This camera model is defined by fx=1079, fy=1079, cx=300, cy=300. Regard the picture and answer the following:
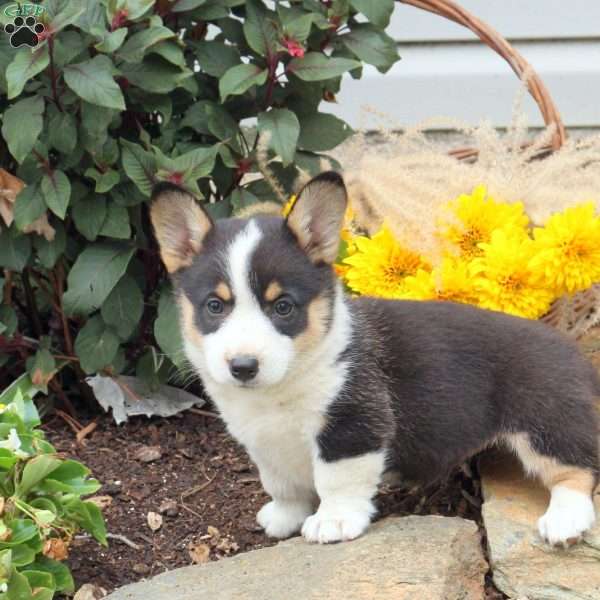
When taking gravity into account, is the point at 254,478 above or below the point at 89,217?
below

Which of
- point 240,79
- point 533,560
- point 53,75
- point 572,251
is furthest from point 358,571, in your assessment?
point 53,75

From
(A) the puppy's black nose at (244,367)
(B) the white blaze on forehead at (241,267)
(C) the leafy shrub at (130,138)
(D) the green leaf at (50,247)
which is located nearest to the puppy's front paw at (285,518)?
(C) the leafy shrub at (130,138)

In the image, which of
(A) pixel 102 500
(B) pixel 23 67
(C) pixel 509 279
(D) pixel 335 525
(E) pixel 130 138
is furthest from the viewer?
(E) pixel 130 138

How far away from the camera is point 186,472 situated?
5066 millimetres

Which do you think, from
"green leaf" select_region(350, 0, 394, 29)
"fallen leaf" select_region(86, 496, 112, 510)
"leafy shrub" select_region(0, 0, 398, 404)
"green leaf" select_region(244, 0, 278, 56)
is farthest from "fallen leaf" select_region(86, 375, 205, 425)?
"green leaf" select_region(350, 0, 394, 29)

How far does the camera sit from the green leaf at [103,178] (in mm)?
4767

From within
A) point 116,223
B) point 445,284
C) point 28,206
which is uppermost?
point 28,206

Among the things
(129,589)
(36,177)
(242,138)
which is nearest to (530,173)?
(242,138)

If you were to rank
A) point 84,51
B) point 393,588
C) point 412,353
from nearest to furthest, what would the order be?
point 393,588
point 412,353
point 84,51

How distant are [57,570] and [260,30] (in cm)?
259

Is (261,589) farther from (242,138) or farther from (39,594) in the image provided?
(242,138)

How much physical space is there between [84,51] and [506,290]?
2.12m

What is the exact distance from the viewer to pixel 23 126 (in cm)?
448

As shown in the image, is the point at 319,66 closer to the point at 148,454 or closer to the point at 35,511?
the point at 148,454
